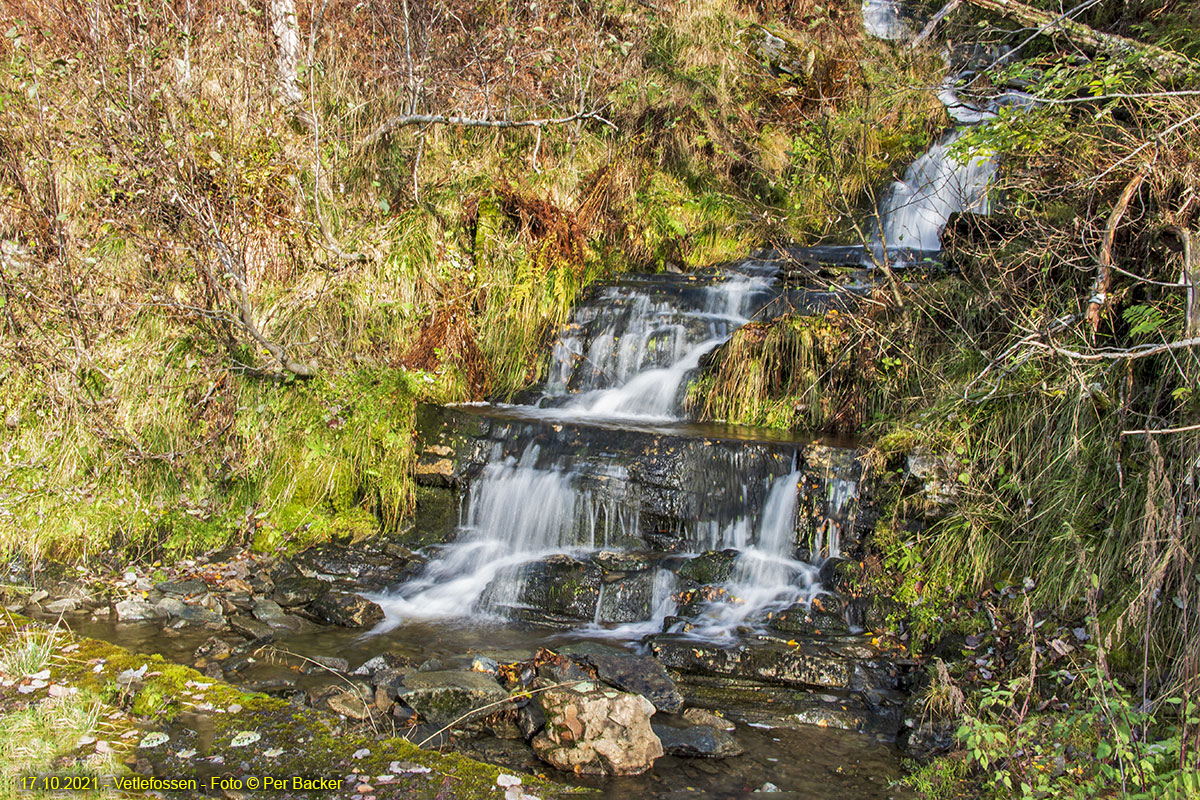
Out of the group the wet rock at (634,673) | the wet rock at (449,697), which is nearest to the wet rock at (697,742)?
the wet rock at (634,673)

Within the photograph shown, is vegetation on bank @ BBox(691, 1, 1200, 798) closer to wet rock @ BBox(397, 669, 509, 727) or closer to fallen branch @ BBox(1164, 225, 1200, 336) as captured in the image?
fallen branch @ BBox(1164, 225, 1200, 336)

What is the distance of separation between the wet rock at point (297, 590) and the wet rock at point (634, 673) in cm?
209

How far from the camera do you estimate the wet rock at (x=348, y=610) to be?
5.11 meters

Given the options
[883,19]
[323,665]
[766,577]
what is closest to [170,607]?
[323,665]

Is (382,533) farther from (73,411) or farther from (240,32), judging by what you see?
(240,32)

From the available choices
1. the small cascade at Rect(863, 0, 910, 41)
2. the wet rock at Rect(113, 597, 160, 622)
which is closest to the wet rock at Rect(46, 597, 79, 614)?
the wet rock at Rect(113, 597, 160, 622)

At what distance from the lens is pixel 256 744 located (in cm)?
316

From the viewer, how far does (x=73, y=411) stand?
5.82 meters

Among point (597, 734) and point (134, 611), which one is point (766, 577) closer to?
point (597, 734)

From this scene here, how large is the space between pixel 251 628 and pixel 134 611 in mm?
811

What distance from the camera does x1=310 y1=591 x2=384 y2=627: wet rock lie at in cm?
511

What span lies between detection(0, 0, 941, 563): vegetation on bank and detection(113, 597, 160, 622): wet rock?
812 mm

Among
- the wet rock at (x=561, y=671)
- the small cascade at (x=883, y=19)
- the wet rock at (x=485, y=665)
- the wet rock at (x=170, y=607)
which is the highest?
the small cascade at (x=883, y=19)

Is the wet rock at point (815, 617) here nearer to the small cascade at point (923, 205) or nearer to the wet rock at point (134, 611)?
the wet rock at point (134, 611)
